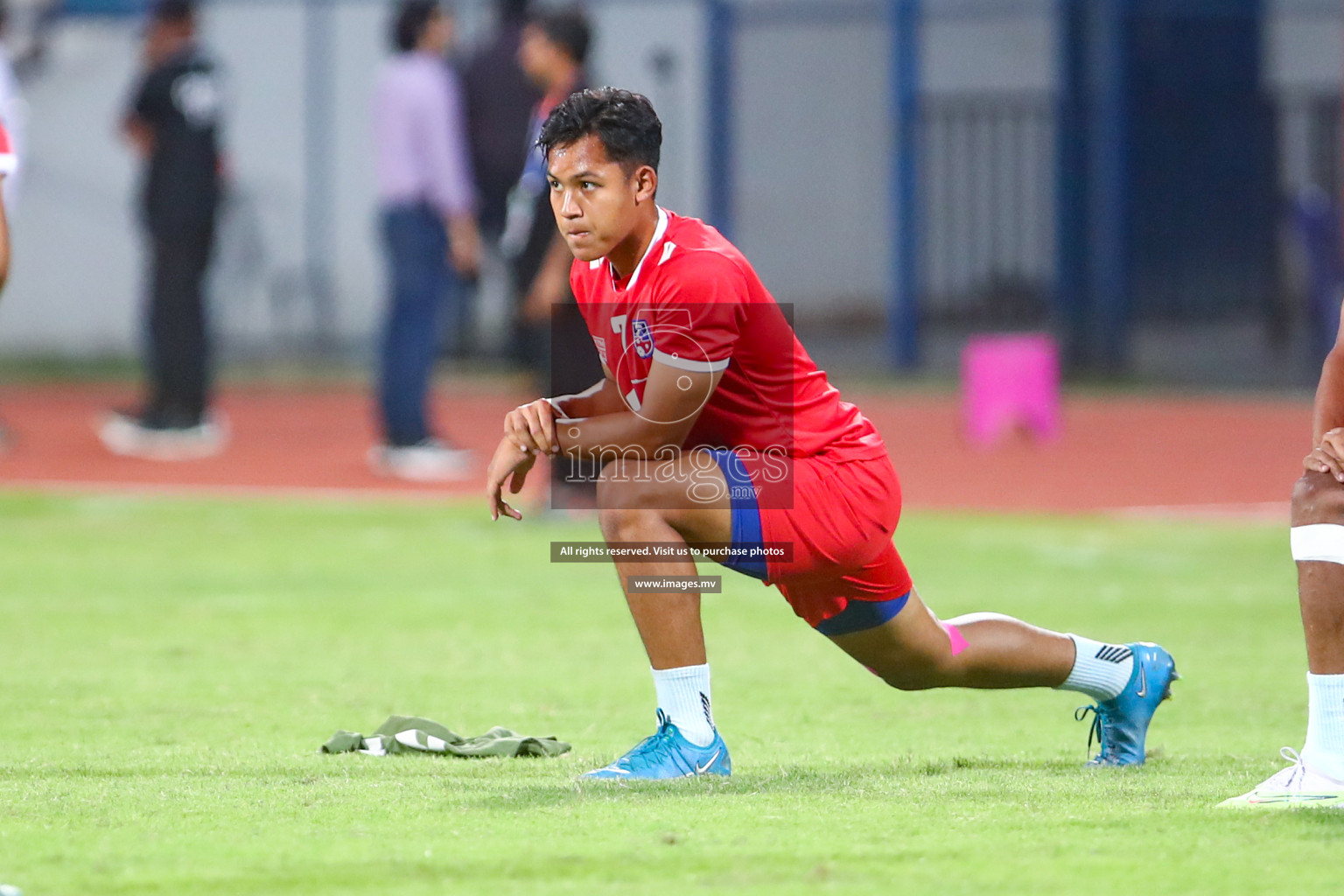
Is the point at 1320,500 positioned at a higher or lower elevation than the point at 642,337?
lower

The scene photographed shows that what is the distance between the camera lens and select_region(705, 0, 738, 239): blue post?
1741cm

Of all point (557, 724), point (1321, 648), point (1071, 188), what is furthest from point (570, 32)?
point (1071, 188)

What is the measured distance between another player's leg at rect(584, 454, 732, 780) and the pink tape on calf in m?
0.62

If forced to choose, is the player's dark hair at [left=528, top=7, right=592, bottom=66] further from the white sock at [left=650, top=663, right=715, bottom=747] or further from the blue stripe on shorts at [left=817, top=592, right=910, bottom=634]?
the white sock at [left=650, top=663, right=715, bottom=747]

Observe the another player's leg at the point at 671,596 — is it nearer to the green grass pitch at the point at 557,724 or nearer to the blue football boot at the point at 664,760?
the blue football boot at the point at 664,760

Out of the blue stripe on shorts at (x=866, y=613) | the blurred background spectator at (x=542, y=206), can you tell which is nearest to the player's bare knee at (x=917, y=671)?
the blue stripe on shorts at (x=866, y=613)

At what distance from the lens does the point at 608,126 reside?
4371 mm

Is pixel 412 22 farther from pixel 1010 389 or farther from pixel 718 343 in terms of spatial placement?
pixel 718 343

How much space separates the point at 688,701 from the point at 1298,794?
4.44 ft

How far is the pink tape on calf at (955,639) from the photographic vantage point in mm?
4594

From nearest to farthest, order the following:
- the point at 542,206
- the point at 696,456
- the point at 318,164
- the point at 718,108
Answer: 1. the point at 696,456
2. the point at 542,206
3. the point at 718,108
4. the point at 318,164

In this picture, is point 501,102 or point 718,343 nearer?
point 718,343

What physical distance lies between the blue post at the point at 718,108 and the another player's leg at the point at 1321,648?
1357 centimetres

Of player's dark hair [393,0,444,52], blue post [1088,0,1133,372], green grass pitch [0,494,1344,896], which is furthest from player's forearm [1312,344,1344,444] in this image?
blue post [1088,0,1133,372]
